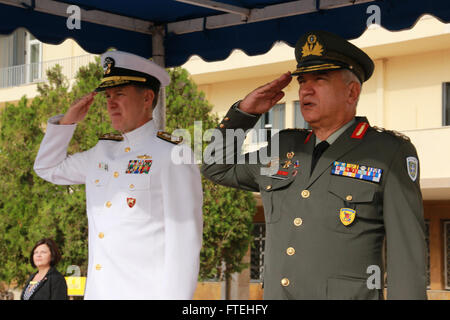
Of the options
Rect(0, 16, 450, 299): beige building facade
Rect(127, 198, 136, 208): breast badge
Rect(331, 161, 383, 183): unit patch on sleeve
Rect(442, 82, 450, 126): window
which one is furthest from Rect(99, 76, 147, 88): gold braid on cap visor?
Rect(442, 82, 450, 126): window

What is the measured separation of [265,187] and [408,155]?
61 cm

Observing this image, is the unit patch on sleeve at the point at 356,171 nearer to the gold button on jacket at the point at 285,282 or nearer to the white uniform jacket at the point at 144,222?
the gold button on jacket at the point at 285,282

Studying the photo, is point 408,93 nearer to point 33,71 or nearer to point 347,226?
point 33,71

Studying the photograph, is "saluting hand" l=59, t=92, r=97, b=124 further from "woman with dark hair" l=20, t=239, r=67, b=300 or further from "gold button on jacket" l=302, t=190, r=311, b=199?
"woman with dark hair" l=20, t=239, r=67, b=300

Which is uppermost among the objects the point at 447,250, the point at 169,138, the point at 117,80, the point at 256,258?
the point at 117,80

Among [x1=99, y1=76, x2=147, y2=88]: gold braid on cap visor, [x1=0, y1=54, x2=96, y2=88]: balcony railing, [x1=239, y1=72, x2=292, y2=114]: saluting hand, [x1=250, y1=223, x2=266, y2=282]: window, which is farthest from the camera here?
[x1=0, y1=54, x2=96, y2=88]: balcony railing

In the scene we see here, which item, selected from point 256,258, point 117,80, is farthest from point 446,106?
point 117,80

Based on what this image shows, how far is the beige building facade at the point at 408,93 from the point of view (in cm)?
1862

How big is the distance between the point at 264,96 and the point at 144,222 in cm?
80

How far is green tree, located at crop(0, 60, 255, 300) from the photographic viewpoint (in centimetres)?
1473

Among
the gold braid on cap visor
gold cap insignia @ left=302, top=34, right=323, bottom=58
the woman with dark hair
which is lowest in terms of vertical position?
the woman with dark hair

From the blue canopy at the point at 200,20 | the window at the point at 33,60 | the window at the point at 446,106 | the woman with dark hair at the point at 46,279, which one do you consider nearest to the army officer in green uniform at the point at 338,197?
the blue canopy at the point at 200,20

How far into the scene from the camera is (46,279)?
7844 mm

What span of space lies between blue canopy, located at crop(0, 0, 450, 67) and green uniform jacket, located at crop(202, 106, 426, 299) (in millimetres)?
1489
